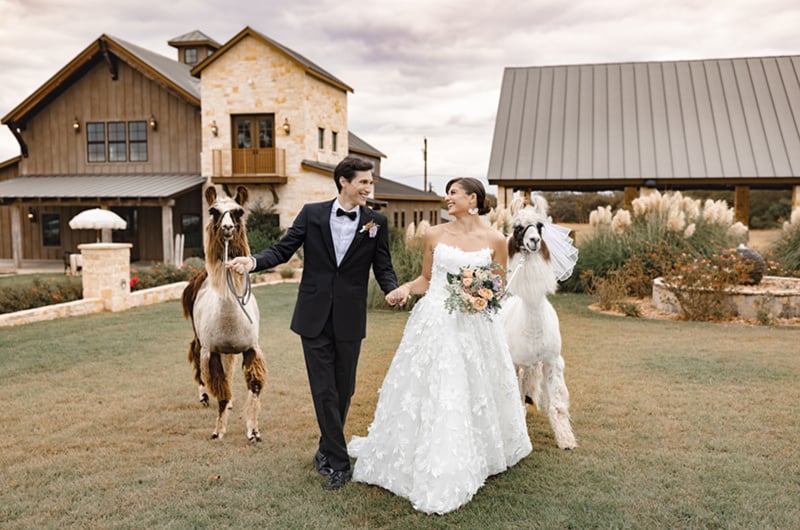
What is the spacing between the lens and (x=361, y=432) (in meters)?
6.01

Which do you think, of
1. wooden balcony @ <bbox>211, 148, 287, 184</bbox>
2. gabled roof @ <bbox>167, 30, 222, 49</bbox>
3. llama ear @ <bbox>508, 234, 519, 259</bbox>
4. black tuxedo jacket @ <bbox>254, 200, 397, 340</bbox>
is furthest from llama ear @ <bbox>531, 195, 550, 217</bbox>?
gabled roof @ <bbox>167, 30, 222, 49</bbox>

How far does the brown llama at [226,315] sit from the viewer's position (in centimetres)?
521

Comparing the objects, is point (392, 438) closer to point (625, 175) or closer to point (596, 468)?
point (596, 468)

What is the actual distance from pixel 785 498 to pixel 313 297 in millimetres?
3607

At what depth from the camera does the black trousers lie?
468cm

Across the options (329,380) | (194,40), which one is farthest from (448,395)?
(194,40)

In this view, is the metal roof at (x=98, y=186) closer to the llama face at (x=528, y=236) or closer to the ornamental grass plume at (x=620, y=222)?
the ornamental grass plume at (x=620, y=222)

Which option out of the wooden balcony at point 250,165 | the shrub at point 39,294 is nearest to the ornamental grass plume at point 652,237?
the shrub at point 39,294

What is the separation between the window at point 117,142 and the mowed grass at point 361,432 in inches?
764

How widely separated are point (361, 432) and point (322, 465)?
1.16m

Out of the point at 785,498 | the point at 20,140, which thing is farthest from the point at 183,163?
the point at 785,498

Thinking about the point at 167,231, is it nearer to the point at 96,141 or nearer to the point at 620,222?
the point at 96,141

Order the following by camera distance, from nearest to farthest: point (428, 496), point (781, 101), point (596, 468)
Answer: point (428, 496) → point (596, 468) → point (781, 101)

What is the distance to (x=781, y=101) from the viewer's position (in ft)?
68.6
